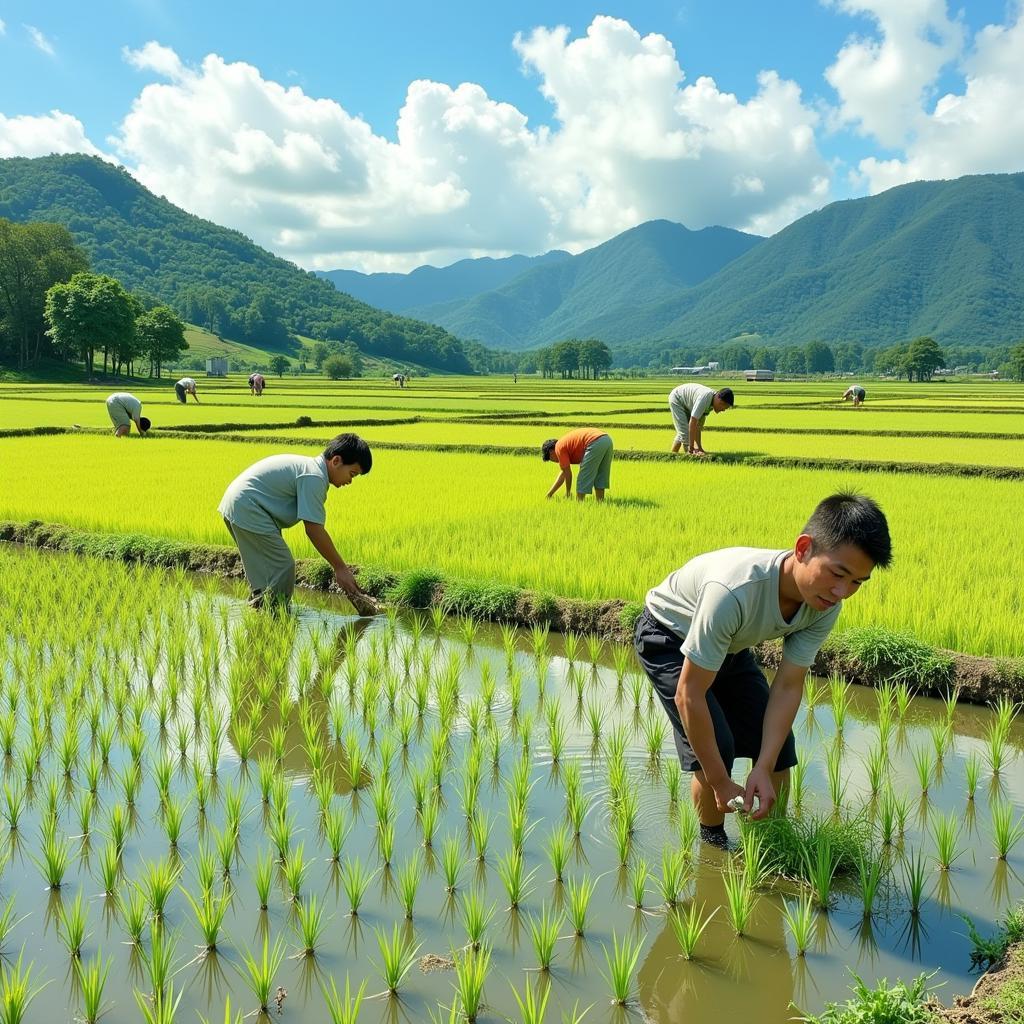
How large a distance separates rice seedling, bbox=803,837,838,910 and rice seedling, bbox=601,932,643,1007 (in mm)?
668

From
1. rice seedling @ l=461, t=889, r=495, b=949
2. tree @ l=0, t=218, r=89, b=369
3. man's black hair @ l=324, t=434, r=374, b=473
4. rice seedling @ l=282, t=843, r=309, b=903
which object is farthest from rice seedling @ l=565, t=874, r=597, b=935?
tree @ l=0, t=218, r=89, b=369

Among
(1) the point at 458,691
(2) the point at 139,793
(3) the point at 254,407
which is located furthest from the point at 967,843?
(3) the point at 254,407

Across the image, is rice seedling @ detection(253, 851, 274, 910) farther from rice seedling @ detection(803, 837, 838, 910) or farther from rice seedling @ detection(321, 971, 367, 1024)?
rice seedling @ detection(803, 837, 838, 910)

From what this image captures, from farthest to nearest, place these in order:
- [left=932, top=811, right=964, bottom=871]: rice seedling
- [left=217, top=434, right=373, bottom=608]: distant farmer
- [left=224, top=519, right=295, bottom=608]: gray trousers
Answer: [left=224, top=519, right=295, bottom=608]: gray trousers, [left=217, top=434, right=373, bottom=608]: distant farmer, [left=932, top=811, right=964, bottom=871]: rice seedling

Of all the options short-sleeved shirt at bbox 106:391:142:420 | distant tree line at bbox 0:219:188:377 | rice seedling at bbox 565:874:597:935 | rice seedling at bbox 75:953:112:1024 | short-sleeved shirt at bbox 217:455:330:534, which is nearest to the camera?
rice seedling at bbox 75:953:112:1024

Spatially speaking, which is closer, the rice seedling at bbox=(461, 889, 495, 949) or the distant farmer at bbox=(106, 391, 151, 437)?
the rice seedling at bbox=(461, 889, 495, 949)

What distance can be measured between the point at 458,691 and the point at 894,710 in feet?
7.28

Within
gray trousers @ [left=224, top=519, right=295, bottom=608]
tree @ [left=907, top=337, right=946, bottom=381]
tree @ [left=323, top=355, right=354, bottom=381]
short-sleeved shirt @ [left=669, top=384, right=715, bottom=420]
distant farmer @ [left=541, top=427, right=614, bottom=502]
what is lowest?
gray trousers @ [left=224, top=519, right=295, bottom=608]

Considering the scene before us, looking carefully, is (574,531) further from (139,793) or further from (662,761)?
(139,793)

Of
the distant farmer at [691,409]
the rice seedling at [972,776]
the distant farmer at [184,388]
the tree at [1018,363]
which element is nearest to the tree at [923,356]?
the tree at [1018,363]

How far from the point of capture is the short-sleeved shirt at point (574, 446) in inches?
370

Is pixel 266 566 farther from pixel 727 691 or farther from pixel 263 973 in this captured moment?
pixel 263 973

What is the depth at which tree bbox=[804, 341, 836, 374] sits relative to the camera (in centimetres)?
11857

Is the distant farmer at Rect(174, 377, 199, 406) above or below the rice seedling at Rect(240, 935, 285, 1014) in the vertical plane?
above
